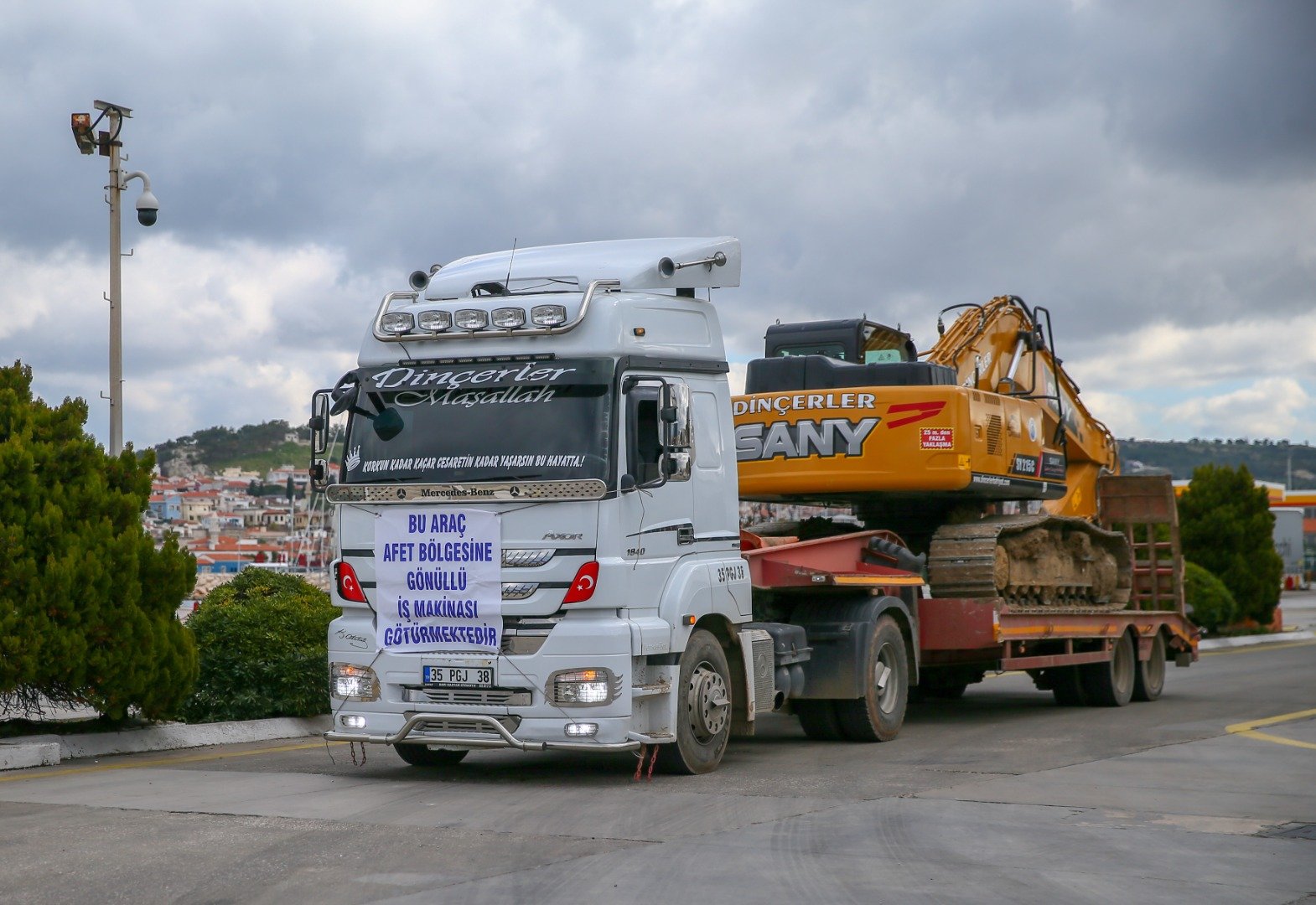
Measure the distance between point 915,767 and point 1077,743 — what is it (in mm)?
2496

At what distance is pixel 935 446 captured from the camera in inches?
578

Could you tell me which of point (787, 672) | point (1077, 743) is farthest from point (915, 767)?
point (1077, 743)

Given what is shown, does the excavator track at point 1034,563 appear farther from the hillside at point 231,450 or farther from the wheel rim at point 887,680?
the hillside at point 231,450

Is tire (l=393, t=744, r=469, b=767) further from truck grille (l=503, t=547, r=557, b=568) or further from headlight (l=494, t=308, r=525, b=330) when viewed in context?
headlight (l=494, t=308, r=525, b=330)

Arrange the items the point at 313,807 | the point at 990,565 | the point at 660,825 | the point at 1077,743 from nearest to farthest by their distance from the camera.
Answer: the point at 660,825
the point at 313,807
the point at 1077,743
the point at 990,565

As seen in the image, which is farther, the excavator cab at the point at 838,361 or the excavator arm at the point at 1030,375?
the excavator arm at the point at 1030,375

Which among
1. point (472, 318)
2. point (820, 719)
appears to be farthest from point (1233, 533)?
point (472, 318)

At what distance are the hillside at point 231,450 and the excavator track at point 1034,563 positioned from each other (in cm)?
6901

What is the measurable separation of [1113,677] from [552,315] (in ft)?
30.9

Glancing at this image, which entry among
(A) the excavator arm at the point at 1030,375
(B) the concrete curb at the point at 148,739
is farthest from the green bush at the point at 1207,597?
(B) the concrete curb at the point at 148,739

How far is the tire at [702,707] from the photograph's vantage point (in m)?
10.9

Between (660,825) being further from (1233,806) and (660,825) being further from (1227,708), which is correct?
(1227,708)

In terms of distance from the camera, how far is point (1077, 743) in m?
13.4

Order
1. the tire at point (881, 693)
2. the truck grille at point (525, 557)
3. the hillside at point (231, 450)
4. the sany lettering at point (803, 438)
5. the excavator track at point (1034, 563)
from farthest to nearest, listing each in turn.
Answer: the hillside at point (231, 450), the excavator track at point (1034, 563), the sany lettering at point (803, 438), the tire at point (881, 693), the truck grille at point (525, 557)
